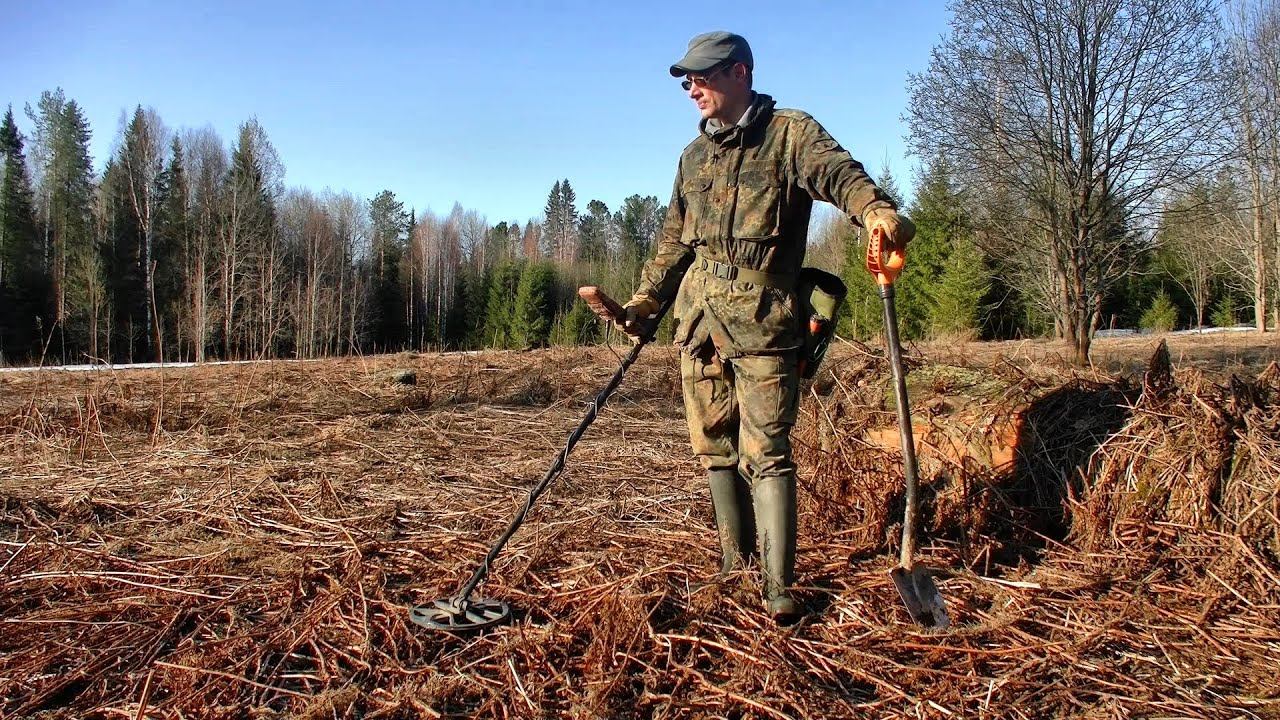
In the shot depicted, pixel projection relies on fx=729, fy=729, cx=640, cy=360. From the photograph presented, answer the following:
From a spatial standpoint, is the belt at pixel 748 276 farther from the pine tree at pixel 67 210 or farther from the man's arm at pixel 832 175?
the pine tree at pixel 67 210

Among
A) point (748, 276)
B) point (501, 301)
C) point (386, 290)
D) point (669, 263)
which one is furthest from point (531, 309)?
point (748, 276)

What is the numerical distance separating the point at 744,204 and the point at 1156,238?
13018 millimetres

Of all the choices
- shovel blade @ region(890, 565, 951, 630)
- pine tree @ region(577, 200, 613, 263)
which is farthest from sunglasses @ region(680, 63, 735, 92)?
pine tree @ region(577, 200, 613, 263)

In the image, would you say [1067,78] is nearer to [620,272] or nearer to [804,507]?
[804,507]

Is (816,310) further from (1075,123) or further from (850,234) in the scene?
(850,234)

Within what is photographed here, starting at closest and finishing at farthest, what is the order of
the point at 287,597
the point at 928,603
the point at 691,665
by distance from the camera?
the point at 691,665 < the point at 928,603 < the point at 287,597

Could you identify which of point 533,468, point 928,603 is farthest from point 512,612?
point 533,468

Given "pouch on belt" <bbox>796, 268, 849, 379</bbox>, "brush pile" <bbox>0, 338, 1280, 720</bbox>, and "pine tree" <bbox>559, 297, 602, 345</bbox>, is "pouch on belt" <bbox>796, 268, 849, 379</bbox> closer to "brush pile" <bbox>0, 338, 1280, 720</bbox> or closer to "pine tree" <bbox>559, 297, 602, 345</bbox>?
"brush pile" <bbox>0, 338, 1280, 720</bbox>

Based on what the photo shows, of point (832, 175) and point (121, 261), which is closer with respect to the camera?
point (832, 175)

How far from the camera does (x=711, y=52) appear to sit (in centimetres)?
271

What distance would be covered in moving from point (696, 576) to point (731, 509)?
0.96ft

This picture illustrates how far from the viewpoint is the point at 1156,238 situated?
1251 centimetres

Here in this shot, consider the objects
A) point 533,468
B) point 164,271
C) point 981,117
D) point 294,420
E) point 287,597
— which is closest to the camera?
point 287,597

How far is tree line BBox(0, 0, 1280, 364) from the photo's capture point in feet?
37.4
